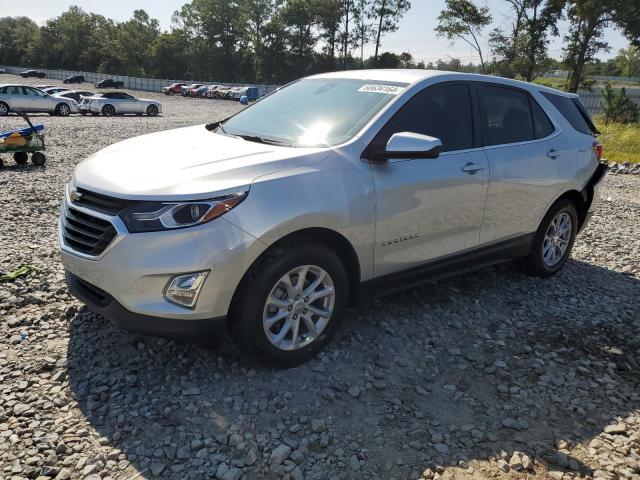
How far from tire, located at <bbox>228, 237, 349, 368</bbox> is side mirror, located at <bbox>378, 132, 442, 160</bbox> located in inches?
30.2

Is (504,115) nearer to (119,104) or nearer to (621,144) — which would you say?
(621,144)

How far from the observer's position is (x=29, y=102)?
85.0ft

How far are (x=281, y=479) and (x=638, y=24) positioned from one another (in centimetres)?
3512

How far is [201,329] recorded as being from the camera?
2.98 meters

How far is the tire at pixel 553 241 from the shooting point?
202 inches

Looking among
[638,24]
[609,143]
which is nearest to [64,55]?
[638,24]

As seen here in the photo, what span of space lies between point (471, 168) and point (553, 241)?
179 centimetres

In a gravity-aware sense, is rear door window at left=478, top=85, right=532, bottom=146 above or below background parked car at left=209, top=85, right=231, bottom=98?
above

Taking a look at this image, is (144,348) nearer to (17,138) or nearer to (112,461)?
(112,461)

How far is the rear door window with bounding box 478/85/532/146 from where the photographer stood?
4402mm

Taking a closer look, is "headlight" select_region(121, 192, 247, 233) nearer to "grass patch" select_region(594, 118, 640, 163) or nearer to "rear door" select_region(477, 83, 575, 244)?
"rear door" select_region(477, 83, 575, 244)

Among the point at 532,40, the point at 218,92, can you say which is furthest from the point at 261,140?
the point at 218,92

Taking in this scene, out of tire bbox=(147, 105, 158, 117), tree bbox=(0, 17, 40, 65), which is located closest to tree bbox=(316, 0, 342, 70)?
tire bbox=(147, 105, 158, 117)

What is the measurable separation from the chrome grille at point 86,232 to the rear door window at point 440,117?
5.98 ft
